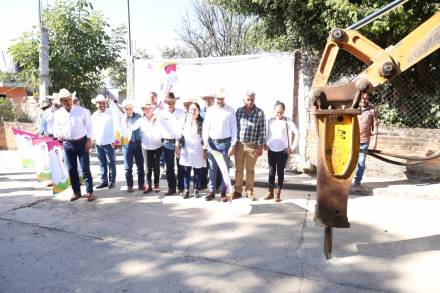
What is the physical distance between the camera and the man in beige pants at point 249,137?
19.7ft

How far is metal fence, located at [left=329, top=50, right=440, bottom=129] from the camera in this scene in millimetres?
7258

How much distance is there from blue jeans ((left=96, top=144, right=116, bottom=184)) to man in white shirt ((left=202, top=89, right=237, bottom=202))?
2093 mm

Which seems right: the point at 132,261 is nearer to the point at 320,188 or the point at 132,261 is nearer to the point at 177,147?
the point at 320,188

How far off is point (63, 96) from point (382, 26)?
5572 mm

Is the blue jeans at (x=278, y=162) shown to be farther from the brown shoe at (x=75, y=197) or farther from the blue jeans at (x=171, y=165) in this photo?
the brown shoe at (x=75, y=197)

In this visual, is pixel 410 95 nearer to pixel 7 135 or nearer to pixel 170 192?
pixel 170 192

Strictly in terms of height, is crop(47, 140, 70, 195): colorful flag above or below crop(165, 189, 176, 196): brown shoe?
above

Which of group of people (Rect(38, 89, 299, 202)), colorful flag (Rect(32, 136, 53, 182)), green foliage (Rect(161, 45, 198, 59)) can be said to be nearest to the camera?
group of people (Rect(38, 89, 299, 202))

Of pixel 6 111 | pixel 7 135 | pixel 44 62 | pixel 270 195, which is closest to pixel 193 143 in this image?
pixel 270 195

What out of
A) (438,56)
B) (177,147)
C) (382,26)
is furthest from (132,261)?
(438,56)

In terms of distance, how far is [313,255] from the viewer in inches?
157

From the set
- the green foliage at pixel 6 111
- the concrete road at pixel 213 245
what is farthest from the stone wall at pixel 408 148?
the green foliage at pixel 6 111

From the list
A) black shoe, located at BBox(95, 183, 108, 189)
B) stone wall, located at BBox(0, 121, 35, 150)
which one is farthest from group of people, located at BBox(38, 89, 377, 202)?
stone wall, located at BBox(0, 121, 35, 150)

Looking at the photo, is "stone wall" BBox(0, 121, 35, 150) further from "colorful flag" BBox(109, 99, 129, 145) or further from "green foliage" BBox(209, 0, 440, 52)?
"green foliage" BBox(209, 0, 440, 52)
